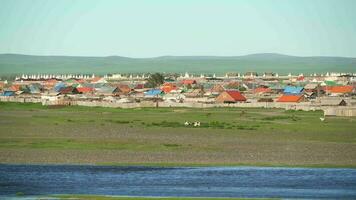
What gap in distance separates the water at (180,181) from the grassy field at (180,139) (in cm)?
190

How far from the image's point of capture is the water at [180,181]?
30.8 metres

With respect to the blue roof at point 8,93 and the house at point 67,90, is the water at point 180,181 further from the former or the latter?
the house at point 67,90

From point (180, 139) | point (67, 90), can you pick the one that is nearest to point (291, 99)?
point (67, 90)

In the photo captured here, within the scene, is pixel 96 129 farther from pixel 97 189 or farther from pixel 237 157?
pixel 97 189

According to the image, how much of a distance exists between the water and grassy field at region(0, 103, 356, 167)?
6.23ft

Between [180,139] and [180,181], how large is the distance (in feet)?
49.2

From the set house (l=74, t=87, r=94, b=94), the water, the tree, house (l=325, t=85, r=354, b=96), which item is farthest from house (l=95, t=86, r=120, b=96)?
the water

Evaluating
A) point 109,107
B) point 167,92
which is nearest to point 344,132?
point 109,107

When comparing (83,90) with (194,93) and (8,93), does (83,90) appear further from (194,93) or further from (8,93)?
(194,93)

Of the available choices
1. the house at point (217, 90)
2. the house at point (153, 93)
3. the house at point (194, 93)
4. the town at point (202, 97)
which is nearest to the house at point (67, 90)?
the town at point (202, 97)

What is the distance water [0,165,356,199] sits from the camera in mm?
30812

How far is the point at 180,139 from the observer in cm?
4831

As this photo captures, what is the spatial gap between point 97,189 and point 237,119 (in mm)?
33657

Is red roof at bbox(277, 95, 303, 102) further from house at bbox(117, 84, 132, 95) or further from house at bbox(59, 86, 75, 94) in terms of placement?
house at bbox(59, 86, 75, 94)
